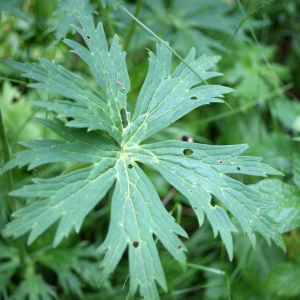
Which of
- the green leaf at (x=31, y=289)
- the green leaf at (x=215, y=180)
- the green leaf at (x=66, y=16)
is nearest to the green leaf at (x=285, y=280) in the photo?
the green leaf at (x=215, y=180)

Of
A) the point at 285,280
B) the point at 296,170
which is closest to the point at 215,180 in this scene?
the point at 296,170

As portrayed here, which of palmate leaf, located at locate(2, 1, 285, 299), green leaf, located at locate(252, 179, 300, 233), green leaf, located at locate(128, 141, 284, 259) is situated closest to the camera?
palmate leaf, located at locate(2, 1, 285, 299)

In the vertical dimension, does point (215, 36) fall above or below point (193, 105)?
above

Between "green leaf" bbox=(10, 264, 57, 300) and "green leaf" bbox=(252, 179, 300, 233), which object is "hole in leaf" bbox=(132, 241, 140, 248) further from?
"green leaf" bbox=(10, 264, 57, 300)

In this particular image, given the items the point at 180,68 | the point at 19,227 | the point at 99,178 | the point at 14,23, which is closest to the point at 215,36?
the point at 14,23

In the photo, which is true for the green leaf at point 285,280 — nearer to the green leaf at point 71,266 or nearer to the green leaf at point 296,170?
the green leaf at point 296,170

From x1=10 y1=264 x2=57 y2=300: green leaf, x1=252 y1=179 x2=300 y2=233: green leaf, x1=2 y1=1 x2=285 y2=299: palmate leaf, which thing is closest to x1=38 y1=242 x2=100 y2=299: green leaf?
x1=10 y1=264 x2=57 y2=300: green leaf

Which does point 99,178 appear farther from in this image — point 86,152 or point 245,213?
point 245,213
